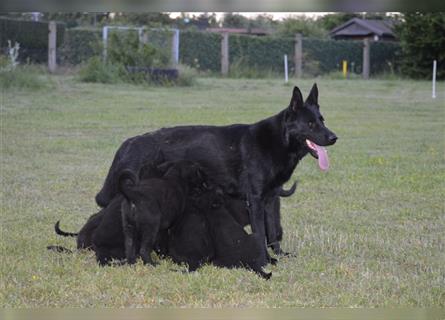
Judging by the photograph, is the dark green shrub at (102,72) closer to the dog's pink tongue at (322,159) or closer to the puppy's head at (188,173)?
the puppy's head at (188,173)

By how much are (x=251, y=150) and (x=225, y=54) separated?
3057 cm

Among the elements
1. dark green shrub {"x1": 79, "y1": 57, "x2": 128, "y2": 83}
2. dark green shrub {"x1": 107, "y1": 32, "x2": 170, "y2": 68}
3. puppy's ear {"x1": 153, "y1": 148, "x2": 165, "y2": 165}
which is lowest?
puppy's ear {"x1": 153, "y1": 148, "x2": 165, "y2": 165}

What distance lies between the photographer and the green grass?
4555 millimetres

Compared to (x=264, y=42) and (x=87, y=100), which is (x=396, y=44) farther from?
(x=87, y=100)

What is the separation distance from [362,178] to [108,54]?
19633mm

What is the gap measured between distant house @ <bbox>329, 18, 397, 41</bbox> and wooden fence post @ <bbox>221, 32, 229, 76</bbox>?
61.5ft

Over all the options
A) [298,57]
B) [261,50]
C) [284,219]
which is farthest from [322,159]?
[261,50]

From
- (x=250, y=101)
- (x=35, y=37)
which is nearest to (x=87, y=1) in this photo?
(x=250, y=101)

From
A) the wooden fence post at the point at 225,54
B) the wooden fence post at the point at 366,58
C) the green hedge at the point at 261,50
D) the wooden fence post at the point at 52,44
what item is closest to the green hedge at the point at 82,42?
the wooden fence post at the point at 52,44

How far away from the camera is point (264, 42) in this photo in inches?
1500

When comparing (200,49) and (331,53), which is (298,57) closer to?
(331,53)

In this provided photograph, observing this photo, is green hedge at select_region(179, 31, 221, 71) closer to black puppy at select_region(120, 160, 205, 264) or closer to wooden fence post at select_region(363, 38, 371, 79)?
wooden fence post at select_region(363, 38, 371, 79)

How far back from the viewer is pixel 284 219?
23.8ft

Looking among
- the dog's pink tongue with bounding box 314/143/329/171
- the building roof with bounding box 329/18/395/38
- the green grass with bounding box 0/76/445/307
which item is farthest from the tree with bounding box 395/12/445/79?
the dog's pink tongue with bounding box 314/143/329/171
